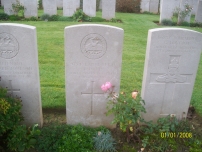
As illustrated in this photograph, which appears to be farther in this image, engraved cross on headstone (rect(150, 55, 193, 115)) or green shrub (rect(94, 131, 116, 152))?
engraved cross on headstone (rect(150, 55, 193, 115))

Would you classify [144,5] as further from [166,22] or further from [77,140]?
[77,140]

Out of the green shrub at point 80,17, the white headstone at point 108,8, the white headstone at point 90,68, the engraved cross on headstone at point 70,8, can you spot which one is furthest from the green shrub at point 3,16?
the white headstone at point 90,68

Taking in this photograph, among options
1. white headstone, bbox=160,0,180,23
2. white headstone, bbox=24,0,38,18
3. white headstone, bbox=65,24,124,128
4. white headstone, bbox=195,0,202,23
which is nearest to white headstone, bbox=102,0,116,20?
white headstone, bbox=160,0,180,23

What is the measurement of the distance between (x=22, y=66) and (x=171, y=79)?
7.92 ft

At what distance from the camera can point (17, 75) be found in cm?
368

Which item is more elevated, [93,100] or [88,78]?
[88,78]

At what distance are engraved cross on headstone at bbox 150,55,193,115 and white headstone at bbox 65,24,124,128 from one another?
0.68m

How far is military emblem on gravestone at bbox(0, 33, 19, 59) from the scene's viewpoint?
3.46 metres

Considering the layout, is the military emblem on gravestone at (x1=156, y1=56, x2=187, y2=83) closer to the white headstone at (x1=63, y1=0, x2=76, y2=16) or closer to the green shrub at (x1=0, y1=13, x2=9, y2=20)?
the white headstone at (x1=63, y1=0, x2=76, y2=16)

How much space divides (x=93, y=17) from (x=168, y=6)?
435 centimetres

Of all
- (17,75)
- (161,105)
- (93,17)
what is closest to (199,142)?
(161,105)

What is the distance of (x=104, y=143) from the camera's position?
3.48m

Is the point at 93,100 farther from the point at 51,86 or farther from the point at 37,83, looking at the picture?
the point at 51,86

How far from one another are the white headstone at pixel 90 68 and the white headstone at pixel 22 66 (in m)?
0.51
